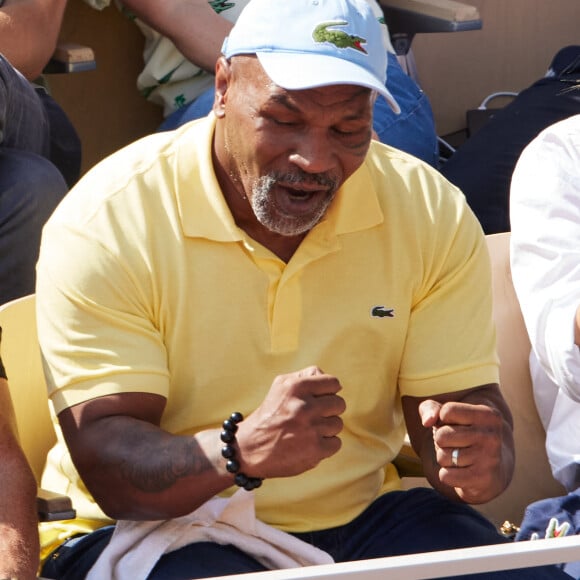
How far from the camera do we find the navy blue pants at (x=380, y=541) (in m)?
1.78

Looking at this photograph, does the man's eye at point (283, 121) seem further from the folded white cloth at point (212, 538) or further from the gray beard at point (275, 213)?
the folded white cloth at point (212, 538)

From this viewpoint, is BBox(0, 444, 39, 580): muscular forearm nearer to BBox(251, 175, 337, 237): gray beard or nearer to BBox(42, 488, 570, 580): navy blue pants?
BBox(42, 488, 570, 580): navy blue pants

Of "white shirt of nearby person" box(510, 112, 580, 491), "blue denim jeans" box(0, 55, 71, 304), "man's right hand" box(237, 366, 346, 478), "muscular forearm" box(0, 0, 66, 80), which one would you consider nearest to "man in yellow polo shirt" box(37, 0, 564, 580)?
"man's right hand" box(237, 366, 346, 478)

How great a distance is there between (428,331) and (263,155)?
1.27 feet

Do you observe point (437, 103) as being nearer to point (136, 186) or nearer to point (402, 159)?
point (402, 159)

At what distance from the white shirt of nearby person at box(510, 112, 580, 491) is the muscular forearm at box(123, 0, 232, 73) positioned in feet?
3.61

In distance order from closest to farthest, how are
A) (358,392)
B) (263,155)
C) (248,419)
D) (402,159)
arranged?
(248,419) < (263,155) < (358,392) < (402,159)

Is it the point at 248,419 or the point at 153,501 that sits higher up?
the point at 248,419

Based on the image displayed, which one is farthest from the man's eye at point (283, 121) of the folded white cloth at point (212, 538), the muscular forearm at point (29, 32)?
the muscular forearm at point (29, 32)

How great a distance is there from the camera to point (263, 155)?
1836 mm

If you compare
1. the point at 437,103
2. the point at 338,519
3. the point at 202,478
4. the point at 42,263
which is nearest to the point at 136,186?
the point at 42,263

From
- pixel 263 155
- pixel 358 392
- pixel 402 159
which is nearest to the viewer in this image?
pixel 263 155

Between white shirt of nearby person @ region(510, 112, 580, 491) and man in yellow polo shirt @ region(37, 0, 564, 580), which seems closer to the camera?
man in yellow polo shirt @ region(37, 0, 564, 580)

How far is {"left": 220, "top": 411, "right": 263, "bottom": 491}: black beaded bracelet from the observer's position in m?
1.69
